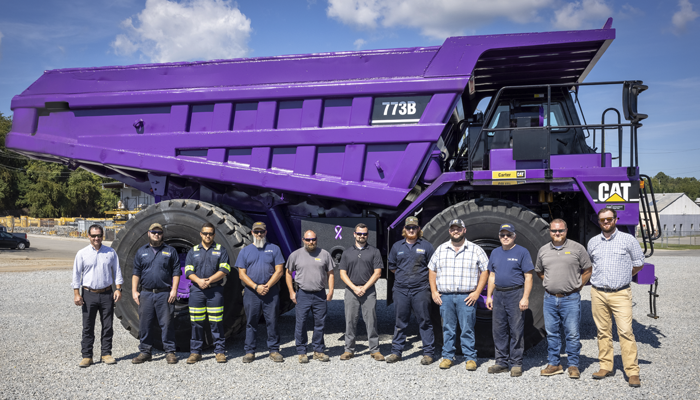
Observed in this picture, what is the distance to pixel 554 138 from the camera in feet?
19.3

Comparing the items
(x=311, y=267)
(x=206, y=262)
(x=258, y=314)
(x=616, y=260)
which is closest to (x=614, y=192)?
(x=616, y=260)

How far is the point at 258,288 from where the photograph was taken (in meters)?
5.48

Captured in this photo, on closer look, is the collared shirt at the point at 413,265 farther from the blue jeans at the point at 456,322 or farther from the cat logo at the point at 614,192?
the cat logo at the point at 614,192

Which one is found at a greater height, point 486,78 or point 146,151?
point 486,78

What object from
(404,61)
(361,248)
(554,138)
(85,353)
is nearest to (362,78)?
(404,61)

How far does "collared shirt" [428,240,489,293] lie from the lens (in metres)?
5.20

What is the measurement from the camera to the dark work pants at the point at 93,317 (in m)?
5.38

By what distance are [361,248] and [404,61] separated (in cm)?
236

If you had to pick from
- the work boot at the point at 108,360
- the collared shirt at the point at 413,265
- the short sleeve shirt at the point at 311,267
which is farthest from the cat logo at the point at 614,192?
the work boot at the point at 108,360

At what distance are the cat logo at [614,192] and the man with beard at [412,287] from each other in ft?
6.38

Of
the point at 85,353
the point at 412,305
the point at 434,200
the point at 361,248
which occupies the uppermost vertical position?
the point at 434,200

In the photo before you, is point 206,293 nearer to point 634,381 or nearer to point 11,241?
point 634,381

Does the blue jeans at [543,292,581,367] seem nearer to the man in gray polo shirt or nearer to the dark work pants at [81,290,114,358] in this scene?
the man in gray polo shirt

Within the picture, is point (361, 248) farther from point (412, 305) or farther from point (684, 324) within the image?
point (684, 324)
